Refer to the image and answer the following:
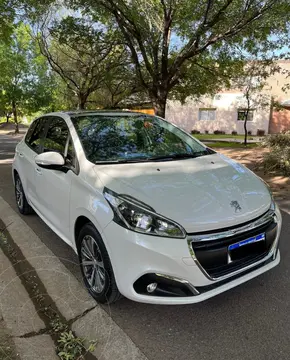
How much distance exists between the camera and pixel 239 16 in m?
8.62

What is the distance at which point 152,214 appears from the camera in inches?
89.0

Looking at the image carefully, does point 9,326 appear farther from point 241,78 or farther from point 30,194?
point 241,78

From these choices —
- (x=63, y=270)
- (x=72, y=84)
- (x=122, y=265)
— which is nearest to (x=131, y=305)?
(x=122, y=265)

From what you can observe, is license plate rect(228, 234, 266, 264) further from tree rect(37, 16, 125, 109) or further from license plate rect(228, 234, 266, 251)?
tree rect(37, 16, 125, 109)

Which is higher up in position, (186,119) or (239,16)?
(239,16)

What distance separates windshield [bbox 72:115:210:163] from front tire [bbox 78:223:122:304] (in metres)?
0.74

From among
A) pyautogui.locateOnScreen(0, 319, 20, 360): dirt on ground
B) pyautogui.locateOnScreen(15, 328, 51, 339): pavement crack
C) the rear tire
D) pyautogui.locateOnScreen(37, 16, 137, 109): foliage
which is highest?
pyautogui.locateOnScreen(37, 16, 137, 109): foliage

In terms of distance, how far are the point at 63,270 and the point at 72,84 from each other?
1724cm

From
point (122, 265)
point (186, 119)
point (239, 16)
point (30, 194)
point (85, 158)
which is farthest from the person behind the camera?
point (186, 119)

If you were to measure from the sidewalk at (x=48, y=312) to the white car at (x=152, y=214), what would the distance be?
0.71 ft

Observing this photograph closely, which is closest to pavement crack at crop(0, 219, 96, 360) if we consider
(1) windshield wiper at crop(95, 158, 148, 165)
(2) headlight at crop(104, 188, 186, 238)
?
(2) headlight at crop(104, 188, 186, 238)

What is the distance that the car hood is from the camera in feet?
7.51

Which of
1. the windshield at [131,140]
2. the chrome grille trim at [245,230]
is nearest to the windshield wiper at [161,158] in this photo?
the windshield at [131,140]

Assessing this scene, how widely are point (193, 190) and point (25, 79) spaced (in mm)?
27869
